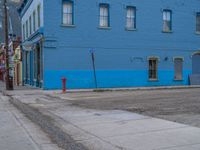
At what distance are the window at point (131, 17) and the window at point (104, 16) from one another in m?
1.87

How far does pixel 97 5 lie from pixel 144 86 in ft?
25.9

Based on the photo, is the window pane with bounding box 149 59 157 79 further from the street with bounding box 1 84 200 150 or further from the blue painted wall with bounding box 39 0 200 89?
the street with bounding box 1 84 200 150

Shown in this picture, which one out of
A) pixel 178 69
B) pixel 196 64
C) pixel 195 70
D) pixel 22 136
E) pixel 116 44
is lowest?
pixel 22 136

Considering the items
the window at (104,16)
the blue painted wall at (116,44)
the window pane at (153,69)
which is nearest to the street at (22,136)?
the blue painted wall at (116,44)

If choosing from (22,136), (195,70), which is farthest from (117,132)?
(195,70)

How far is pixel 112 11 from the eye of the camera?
32.9 meters

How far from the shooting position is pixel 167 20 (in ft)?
117

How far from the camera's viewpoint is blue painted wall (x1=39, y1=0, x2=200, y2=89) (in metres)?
30.6

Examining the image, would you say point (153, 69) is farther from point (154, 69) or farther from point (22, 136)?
point (22, 136)

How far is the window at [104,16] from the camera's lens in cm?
3269

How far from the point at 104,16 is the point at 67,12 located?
3248 mm

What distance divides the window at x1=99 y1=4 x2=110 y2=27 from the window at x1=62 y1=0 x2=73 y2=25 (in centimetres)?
260

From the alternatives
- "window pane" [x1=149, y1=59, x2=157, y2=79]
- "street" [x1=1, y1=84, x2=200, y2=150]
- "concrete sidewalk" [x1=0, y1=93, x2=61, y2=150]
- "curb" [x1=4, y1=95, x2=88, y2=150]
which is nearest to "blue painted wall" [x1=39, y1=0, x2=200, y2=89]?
"window pane" [x1=149, y1=59, x2=157, y2=79]

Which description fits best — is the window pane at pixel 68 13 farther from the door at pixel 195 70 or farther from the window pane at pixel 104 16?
the door at pixel 195 70
